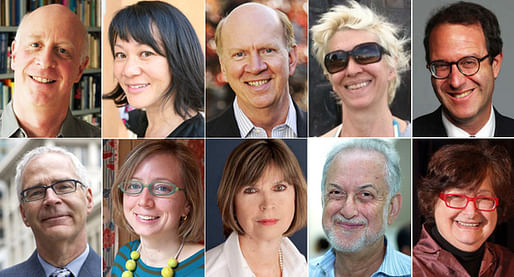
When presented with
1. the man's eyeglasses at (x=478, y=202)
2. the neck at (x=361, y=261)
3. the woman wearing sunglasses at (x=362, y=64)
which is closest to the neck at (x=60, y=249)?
the neck at (x=361, y=261)

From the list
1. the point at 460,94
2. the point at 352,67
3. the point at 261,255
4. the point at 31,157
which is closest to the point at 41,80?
the point at 31,157

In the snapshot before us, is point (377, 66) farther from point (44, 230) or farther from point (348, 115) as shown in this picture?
point (44, 230)

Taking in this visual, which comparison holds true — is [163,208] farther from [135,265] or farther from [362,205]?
[362,205]

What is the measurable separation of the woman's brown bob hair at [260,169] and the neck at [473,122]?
2.42 ft

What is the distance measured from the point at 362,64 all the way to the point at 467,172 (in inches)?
26.8


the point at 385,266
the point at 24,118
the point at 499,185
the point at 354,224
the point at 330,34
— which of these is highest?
the point at 330,34

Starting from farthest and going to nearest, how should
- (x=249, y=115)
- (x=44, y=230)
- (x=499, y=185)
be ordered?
(x=44, y=230) → (x=249, y=115) → (x=499, y=185)

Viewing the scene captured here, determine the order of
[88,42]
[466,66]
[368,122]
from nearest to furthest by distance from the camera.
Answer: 1. [466,66]
2. [368,122]
3. [88,42]

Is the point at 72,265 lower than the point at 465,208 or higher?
lower

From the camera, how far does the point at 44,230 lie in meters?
2.79

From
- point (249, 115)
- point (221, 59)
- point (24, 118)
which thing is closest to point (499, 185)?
point (249, 115)

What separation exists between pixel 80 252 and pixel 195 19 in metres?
1.33

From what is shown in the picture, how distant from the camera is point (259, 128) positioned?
2.62m

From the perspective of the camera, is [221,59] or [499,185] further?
[221,59]
